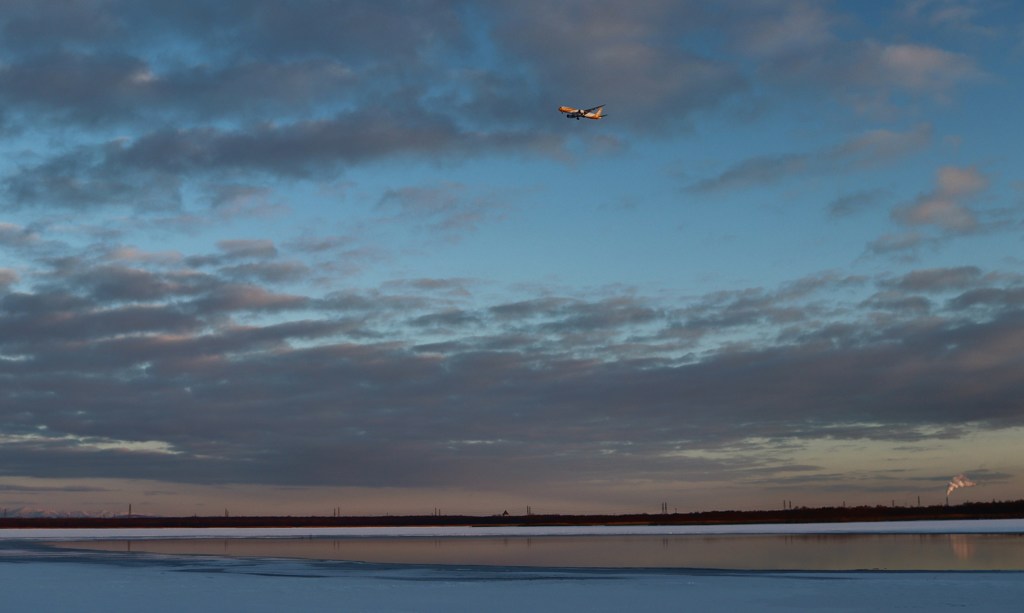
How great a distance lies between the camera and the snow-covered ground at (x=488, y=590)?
2311 centimetres

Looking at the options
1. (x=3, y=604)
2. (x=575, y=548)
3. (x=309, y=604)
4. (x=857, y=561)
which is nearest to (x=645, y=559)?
(x=857, y=561)

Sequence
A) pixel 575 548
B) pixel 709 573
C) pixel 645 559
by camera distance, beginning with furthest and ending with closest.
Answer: pixel 575 548 → pixel 645 559 → pixel 709 573

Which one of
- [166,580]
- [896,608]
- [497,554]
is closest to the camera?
[896,608]

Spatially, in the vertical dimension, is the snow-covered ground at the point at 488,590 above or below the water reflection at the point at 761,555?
above

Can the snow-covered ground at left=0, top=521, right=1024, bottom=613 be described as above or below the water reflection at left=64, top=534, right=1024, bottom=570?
above

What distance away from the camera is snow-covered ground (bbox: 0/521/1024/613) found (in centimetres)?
2311

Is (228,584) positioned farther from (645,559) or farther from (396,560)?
(645,559)

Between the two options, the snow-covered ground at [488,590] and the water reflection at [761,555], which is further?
the water reflection at [761,555]

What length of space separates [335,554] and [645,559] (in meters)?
17.1

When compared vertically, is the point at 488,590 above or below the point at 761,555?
above

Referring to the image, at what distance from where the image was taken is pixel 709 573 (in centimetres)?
3372

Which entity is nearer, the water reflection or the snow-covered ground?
the snow-covered ground

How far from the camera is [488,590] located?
27.8 m

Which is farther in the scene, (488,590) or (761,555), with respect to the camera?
(761,555)
